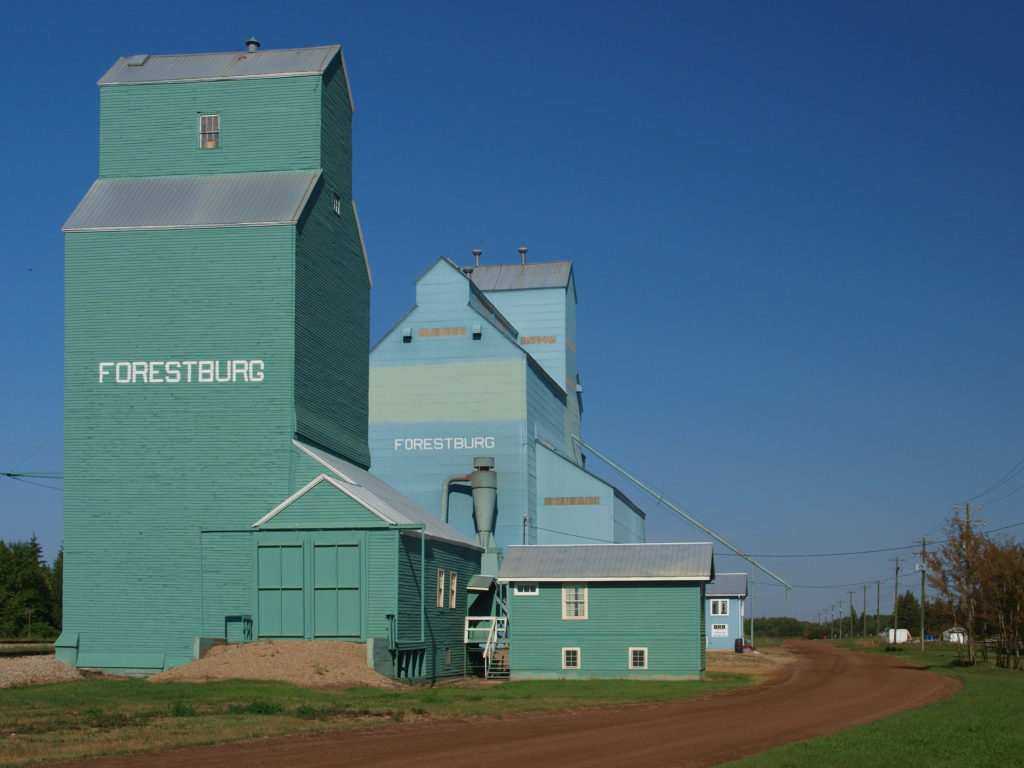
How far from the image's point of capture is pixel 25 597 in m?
93.5

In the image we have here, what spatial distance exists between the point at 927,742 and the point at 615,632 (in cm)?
2066

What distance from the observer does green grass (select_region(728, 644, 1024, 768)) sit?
60.6 ft

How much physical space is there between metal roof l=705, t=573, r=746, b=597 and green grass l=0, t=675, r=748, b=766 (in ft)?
139

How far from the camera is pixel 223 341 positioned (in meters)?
41.9

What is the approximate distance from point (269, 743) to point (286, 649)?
15193mm

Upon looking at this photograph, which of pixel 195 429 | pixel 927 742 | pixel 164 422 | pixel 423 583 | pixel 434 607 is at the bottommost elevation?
pixel 434 607

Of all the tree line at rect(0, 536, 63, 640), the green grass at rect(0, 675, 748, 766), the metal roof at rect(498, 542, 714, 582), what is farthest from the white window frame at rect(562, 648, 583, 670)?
the tree line at rect(0, 536, 63, 640)

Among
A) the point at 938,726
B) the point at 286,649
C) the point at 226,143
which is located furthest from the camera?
the point at 226,143

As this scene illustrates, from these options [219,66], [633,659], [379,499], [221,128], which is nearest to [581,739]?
[633,659]

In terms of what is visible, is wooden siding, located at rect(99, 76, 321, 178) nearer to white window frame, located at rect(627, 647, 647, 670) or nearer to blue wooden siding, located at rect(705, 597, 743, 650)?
white window frame, located at rect(627, 647, 647, 670)

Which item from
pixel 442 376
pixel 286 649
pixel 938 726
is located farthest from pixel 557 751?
pixel 442 376

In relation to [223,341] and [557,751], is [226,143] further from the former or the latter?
[557,751]

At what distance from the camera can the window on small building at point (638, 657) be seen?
4103 centimetres

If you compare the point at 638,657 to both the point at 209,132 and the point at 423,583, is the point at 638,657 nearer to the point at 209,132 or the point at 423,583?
the point at 423,583
